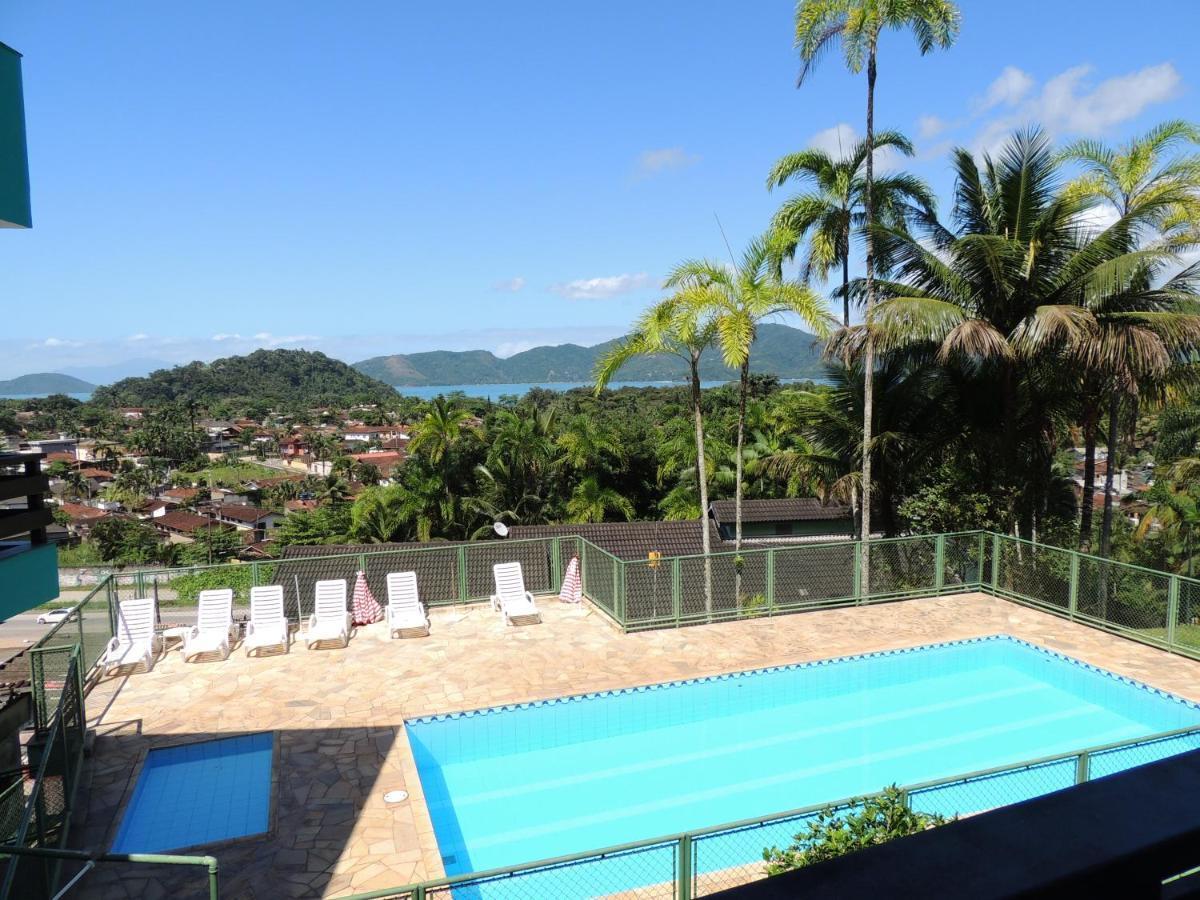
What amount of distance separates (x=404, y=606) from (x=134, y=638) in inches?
155

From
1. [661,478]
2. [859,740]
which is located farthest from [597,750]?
[661,478]

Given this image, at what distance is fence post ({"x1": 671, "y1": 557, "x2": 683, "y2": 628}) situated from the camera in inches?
538

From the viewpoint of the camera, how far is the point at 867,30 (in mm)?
15086

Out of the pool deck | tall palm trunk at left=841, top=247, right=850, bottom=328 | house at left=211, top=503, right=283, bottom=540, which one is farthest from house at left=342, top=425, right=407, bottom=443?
the pool deck

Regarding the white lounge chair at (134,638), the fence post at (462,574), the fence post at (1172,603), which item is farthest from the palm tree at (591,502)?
the fence post at (1172,603)

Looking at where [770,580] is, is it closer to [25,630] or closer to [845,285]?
[845,285]

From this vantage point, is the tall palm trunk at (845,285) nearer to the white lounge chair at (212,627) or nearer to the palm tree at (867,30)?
the palm tree at (867,30)

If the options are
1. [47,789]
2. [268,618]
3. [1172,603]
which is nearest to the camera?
[47,789]

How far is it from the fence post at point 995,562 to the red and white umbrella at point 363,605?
11.1 m

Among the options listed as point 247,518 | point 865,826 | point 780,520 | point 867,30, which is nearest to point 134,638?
point 865,826

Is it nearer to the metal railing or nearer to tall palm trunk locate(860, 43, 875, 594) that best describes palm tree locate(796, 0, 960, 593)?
tall palm trunk locate(860, 43, 875, 594)

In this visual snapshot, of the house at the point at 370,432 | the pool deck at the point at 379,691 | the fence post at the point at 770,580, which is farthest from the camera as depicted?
the house at the point at 370,432

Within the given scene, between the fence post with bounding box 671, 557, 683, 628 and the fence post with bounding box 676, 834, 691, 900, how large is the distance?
7.90 meters

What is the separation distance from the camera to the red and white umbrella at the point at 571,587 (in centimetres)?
1527
